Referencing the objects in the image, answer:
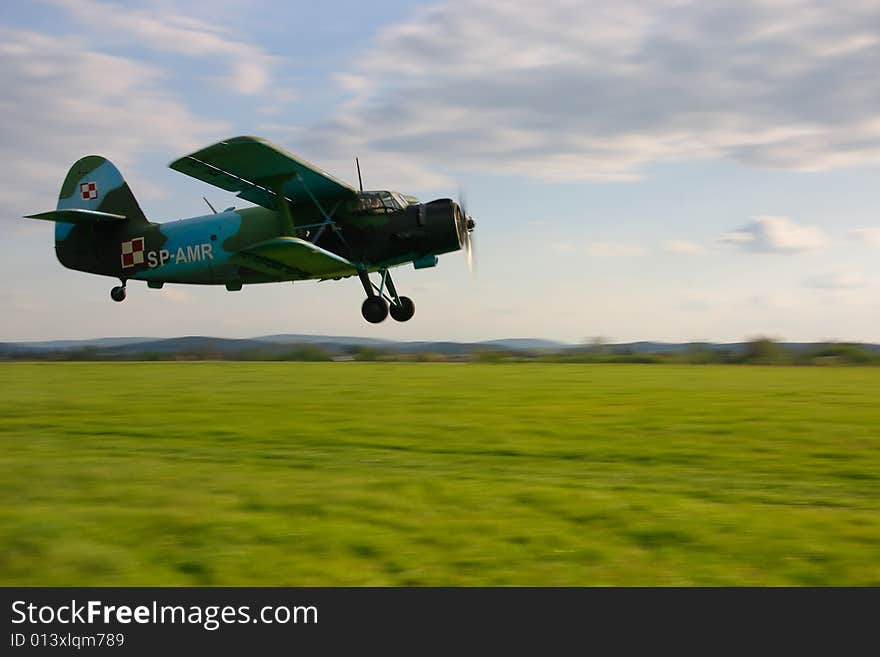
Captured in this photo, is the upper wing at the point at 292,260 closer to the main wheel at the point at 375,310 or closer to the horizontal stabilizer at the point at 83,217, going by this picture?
the main wheel at the point at 375,310

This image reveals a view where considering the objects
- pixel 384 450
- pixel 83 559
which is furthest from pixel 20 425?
pixel 83 559

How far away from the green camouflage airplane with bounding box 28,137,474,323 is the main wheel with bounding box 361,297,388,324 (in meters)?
0.02

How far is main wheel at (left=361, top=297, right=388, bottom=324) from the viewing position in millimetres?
18781

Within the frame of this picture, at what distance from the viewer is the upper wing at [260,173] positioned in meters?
16.2

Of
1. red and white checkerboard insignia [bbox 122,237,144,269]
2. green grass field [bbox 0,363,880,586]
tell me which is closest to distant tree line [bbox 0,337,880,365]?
red and white checkerboard insignia [bbox 122,237,144,269]

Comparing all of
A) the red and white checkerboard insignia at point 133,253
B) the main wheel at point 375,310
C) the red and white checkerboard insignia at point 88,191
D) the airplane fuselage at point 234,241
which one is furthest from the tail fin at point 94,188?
the main wheel at point 375,310

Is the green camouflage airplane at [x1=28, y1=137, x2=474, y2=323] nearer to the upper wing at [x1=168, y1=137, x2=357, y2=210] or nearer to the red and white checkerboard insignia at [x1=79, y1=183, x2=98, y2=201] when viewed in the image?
the upper wing at [x1=168, y1=137, x2=357, y2=210]

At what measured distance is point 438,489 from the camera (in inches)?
285

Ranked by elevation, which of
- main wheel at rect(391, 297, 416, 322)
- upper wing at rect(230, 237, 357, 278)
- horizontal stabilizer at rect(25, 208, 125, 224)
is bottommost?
main wheel at rect(391, 297, 416, 322)

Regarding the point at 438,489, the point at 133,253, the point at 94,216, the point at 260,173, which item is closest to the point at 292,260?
the point at 260,173

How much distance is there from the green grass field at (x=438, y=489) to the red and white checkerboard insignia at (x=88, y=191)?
9010 millimetres

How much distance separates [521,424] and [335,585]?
6.01m

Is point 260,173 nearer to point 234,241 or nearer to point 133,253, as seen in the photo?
point 234,241

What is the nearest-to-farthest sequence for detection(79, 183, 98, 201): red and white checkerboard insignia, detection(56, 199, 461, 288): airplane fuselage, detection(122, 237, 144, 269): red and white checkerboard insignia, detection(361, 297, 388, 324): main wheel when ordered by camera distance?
detection(56, 199, 461, 288): airplane fuselage, detection(361, 297, 388, 324): main wheel, detection(122, 237, 144, 269): red and white checkerboard insignia, detection(79, 183, 98, 201): red and white checkerboard insignia
